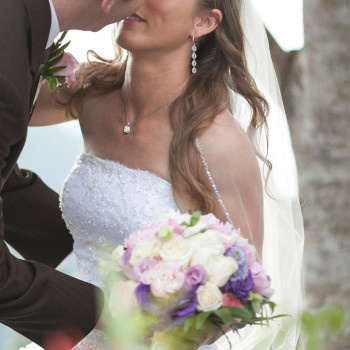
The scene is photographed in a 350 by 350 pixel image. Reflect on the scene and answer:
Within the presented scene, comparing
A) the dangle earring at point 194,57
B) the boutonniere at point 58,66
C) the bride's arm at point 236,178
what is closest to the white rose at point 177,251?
the bride's arm at point 236,178

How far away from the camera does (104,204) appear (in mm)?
3490

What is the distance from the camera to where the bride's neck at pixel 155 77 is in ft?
11.3

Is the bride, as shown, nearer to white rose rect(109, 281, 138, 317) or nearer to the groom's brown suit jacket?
the groom's brown suit jacket

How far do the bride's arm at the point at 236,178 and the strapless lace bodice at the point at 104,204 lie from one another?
27cm

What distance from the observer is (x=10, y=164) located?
2.45 meters

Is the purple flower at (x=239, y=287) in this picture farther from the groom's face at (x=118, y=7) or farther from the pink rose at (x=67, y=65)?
the pink rose at (x=67, y=65)

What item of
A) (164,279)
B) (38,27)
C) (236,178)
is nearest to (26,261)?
(164,279)

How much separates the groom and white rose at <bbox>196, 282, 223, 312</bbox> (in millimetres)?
535

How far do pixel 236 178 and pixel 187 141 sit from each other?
0.29 m

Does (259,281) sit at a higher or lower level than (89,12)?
lower

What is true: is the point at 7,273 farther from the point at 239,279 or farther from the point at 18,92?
the point at 239,279

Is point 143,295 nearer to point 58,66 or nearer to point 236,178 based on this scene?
point 236,178

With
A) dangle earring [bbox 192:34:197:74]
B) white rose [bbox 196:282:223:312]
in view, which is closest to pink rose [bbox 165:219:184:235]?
white rose [bbox 196:282:223:312]

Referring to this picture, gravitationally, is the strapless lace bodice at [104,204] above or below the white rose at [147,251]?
below
